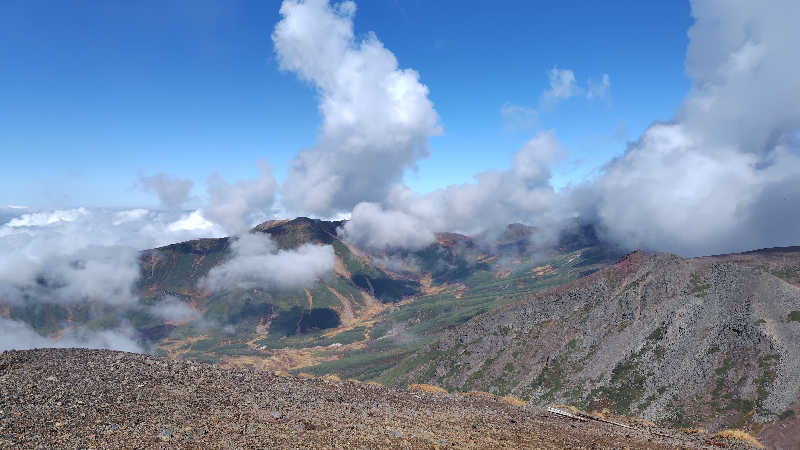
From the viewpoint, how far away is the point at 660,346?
127125mm

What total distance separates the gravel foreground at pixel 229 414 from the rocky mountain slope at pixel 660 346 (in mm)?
84316

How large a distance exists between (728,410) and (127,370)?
123 metres

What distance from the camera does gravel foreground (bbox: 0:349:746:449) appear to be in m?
22.7

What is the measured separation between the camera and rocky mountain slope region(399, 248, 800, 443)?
3979 inches

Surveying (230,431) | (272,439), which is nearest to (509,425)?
(272,439)

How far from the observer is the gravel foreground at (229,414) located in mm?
22656

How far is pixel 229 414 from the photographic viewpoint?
26.4 meters

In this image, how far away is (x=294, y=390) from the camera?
33781 mm

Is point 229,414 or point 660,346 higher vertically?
point 229,414

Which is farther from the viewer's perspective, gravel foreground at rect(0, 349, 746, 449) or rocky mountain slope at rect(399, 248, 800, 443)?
rocky mountain slope at rect(399, 248, 800, 443)

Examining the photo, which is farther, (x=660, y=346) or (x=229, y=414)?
(x=660, y=346)

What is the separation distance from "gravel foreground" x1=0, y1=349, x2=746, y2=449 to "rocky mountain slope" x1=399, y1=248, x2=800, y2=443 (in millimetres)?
84316

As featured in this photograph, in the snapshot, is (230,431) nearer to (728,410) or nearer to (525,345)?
(728,410)

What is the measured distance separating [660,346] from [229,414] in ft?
455
